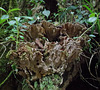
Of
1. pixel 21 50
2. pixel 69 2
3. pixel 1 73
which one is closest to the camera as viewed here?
pixel 21 50

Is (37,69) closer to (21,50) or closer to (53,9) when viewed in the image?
(21,50)

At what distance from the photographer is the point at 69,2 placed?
2.50 meters

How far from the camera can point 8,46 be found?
1.41m

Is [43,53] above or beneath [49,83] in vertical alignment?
above

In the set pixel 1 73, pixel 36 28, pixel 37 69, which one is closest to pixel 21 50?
pixel 37 69

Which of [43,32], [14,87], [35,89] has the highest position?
[43,32]

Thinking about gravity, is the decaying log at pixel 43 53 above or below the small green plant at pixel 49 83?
above

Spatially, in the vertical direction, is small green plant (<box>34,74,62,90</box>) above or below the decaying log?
below

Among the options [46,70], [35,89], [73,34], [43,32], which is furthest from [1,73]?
[73,34]

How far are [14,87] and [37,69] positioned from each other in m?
0.52

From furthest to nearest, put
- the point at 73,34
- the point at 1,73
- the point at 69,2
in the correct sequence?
the point at 69,2
the point at 73,34
the point at 1,73

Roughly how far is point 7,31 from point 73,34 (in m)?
0.91

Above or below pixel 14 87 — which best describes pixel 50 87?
above

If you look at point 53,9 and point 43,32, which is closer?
point 43,32
